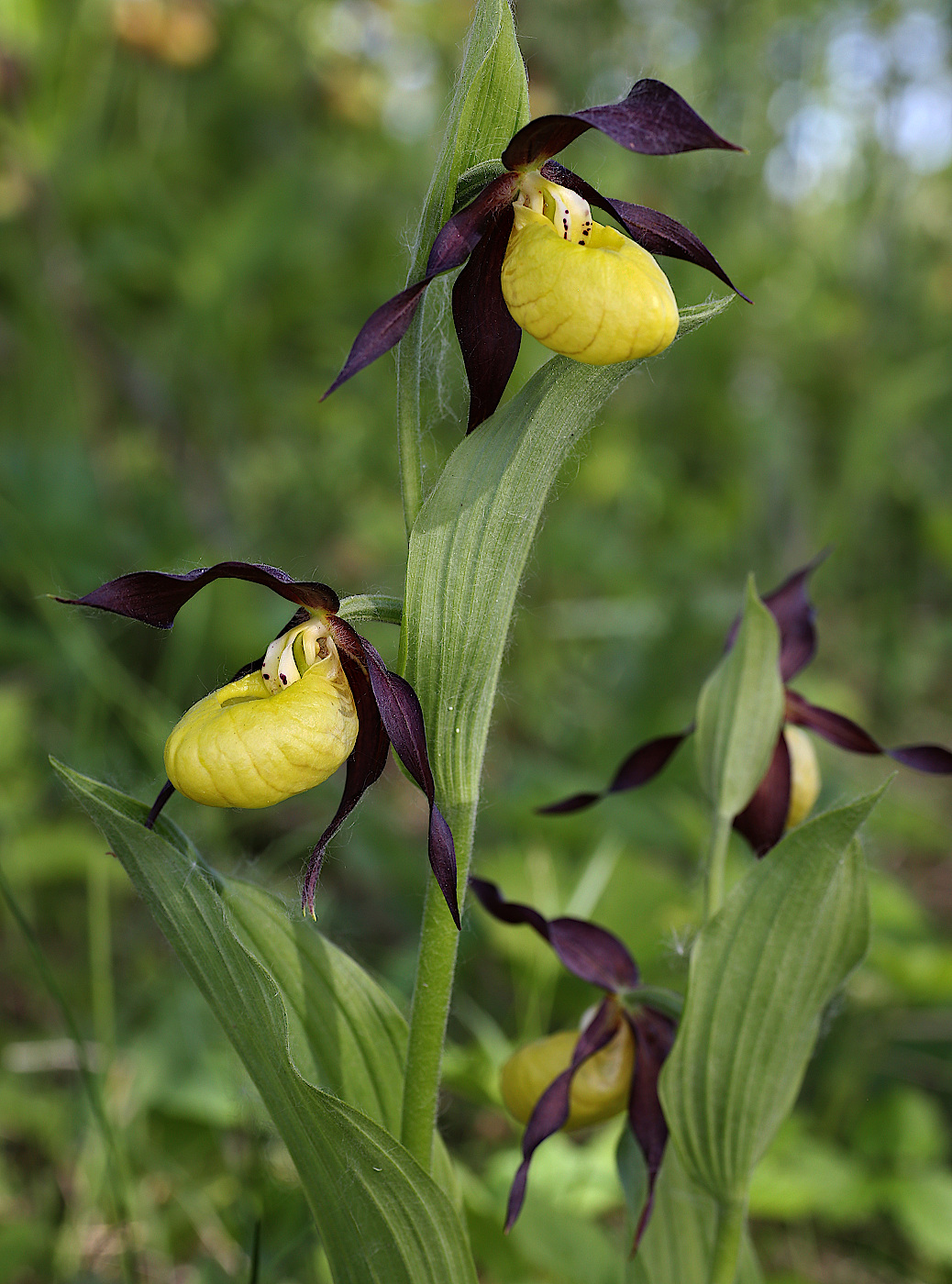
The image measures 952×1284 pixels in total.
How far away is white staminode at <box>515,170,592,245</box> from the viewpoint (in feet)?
2.76

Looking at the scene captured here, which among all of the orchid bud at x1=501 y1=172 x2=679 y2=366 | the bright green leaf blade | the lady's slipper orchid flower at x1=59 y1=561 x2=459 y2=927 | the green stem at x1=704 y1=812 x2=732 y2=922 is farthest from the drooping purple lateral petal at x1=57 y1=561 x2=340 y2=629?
the bright green leaf blade

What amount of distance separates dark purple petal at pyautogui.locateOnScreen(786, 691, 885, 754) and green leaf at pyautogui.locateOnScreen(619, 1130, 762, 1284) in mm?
523

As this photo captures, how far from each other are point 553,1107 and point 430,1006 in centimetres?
21

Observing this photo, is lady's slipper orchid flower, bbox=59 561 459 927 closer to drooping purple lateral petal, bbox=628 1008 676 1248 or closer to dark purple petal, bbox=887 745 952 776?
drooping purple lateral petal, bbox=628 1008 676 1248

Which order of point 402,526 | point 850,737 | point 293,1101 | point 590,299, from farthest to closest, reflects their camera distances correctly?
point 402,526, point 850,737, point 293,1101, point 590,299

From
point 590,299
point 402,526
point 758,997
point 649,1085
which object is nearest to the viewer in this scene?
point 590,299

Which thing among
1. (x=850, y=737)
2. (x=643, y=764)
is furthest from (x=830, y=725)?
(x=643, y=764)

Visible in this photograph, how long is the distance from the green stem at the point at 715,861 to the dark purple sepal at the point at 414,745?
1.16 feet

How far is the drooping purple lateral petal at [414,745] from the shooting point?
0.79m

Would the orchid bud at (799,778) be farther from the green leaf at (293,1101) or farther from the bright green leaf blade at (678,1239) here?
the green leaf at (293,1101)

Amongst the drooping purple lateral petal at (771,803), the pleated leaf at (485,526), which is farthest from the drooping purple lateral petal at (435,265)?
the drooping purple lateral petal at (771,803)

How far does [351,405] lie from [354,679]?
10.2ft

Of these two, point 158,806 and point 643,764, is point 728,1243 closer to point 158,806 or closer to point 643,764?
point 643,764

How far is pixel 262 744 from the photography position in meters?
0.77
